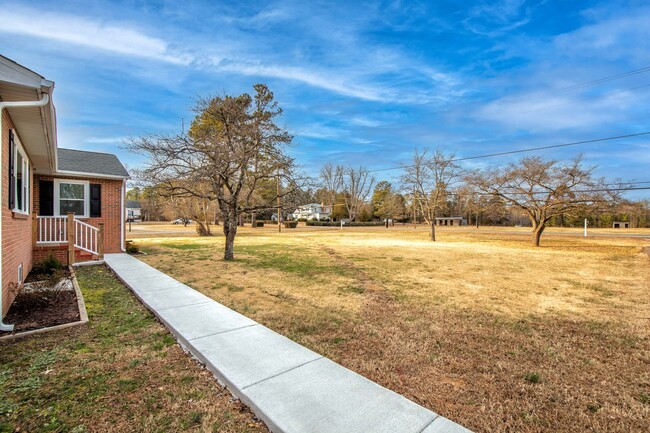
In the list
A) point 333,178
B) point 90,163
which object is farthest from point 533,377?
point 333,178

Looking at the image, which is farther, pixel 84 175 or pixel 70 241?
pixel 84 175

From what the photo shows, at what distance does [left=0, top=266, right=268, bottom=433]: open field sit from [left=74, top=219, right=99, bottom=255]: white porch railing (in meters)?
7.62

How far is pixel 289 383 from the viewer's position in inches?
105

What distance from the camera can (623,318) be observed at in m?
5.02

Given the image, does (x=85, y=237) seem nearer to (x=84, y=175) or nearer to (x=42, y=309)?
(x=84, y=175)

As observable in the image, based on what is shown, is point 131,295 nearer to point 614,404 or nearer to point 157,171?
point 157,171

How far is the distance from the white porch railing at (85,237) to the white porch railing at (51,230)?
1.17 feet

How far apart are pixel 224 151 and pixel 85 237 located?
5.78 metres

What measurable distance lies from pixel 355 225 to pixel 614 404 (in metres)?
48.0

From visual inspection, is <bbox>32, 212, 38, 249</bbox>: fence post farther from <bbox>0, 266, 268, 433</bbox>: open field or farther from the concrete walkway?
the concrete walkway

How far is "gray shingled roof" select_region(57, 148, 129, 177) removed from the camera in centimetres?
1103

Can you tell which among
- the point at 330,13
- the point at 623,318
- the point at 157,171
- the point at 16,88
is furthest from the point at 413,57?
the point at 16,88

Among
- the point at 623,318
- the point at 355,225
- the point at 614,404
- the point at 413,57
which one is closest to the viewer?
the point at 614,404

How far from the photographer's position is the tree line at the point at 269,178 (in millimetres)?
10086
